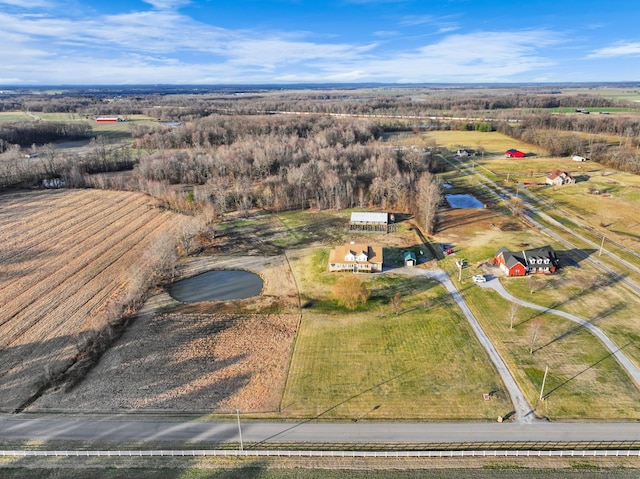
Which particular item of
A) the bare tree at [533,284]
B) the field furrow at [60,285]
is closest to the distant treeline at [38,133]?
the field furrow at [60,285]

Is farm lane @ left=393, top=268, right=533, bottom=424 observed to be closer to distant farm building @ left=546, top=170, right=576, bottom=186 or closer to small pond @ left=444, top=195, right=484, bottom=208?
small pond @ left=444, top=195, right=484, bottom=208

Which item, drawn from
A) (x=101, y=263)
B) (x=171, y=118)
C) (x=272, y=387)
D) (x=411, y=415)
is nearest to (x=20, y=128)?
(x=171, y=118)

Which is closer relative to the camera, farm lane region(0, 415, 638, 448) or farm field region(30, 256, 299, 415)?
farm lane region(0, 415, 638, 448)

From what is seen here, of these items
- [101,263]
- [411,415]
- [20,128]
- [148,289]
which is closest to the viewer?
[411,415]

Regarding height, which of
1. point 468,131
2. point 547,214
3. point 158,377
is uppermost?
point 468,131

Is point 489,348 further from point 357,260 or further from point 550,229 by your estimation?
point 550,229

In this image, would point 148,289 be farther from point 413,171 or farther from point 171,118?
point 171,118

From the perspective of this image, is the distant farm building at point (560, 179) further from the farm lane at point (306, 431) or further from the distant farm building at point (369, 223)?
the farm lane at point (306, 431)

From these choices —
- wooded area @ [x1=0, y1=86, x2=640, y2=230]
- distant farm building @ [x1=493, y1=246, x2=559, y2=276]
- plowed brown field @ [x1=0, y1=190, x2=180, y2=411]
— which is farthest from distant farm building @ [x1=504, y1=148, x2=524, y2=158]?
plowed brown field @ [x1=0, y1=190, x2=180, y2=411]
